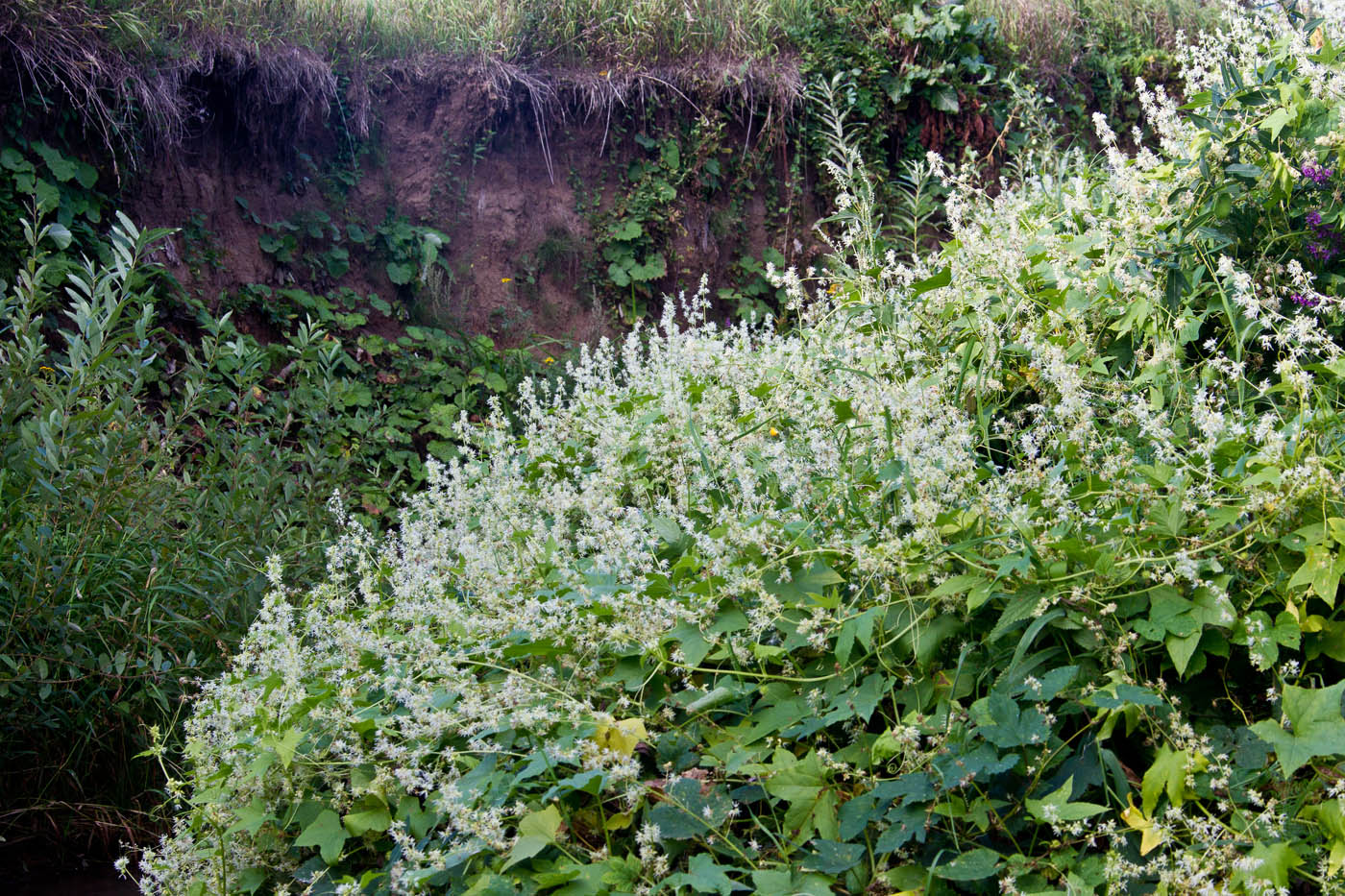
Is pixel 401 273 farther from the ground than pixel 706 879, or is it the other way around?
pixel 706 879

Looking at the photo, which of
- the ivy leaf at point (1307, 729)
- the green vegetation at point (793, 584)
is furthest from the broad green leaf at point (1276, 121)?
the ivy leaf at point (1307, 729)

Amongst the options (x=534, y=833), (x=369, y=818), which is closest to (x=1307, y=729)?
(x=534, y=833)

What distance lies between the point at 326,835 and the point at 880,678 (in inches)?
45.8

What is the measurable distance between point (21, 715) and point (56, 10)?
4790 millimetres

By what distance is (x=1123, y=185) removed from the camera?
327 cm

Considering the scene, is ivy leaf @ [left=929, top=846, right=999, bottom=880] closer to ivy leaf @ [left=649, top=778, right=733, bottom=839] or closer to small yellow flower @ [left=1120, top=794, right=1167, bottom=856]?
small yellow flower @ [left=1120, top=794, right=1167, bottom=856]

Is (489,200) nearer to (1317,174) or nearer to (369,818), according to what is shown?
(1317,174)

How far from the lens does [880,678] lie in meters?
1.96

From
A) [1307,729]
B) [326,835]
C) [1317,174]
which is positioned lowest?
[326,835]

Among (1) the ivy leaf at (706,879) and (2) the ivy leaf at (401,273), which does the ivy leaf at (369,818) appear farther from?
(2) the ivy leaf at (401,273)

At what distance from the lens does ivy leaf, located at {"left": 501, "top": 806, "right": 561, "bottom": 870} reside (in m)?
1.71

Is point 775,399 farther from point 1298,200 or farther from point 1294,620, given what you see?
point 1298,200

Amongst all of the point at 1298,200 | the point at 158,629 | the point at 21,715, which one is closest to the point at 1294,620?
the point at 1298,200

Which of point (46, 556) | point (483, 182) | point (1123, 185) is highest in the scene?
point (1123, 185)
